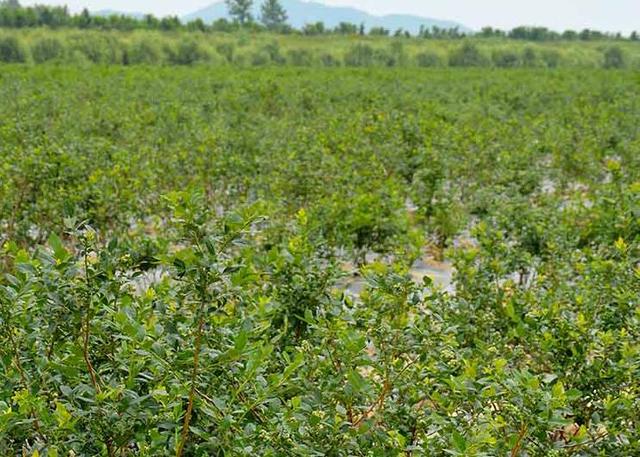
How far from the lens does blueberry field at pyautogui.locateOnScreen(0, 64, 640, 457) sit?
2.04 metres

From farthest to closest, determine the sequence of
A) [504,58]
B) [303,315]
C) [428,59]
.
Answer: [504,58] < [428,59] < [303,315]

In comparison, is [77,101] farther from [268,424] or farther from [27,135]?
[268,424]

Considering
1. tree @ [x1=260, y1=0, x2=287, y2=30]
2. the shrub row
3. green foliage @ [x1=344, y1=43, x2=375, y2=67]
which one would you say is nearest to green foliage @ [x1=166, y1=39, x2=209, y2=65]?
the shrub row

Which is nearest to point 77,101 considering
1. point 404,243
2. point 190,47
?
point 404,243

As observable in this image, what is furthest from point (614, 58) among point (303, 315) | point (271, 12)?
point (271, 12)

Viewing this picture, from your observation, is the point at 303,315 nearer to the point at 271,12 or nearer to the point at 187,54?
the point at 187,54

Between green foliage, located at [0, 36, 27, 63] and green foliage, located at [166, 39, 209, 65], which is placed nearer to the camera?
green foliage, located at [0, 36, 27, 63]

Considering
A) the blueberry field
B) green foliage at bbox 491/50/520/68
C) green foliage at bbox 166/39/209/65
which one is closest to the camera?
the blueberry field

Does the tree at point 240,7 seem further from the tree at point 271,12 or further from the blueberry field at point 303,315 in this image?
the blueberry field at point 303,315

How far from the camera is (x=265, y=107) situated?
46.1 ft

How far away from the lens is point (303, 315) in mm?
3305

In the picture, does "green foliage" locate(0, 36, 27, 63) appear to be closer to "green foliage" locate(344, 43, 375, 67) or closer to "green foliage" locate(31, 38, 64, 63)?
"green foliage" locate(31, 38, 64, 63)

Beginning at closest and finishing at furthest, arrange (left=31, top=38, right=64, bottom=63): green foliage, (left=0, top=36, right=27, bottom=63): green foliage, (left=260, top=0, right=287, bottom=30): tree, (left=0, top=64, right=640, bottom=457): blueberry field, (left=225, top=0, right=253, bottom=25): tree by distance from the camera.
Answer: (left=0, top=64, right=640, bottom=457): blueberry field < (left=0, top=36, right=27, bottom=63): green foliage < (left=31, top=38, right=64, bottom=63): green foliage < (left=225, top=0, right=253, bottom=25): tree < (left=260, top=0, right=287, bottom=30): tree

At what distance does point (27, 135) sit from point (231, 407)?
19.7 ft
